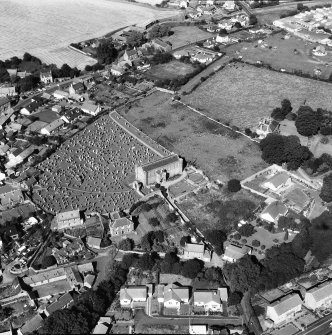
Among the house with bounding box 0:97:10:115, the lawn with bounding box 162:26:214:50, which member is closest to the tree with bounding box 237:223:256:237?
the house with bounding box 0:97:10:115

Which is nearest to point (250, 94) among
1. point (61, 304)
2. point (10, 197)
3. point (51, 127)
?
point (51, 127)

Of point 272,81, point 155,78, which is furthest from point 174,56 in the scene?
point 272,81

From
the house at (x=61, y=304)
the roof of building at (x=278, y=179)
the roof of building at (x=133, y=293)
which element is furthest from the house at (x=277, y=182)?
the house at (x=61, y=304)

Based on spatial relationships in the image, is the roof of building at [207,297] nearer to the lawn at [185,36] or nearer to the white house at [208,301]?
the white house at [208,301]

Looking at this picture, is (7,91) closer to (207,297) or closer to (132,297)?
(132,297)

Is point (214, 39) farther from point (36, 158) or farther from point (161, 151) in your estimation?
point (36, 158)

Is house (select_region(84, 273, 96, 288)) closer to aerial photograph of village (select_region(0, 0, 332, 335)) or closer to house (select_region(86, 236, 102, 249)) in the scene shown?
aerial photograph of village (select_region(0, 0, 332, 335))
